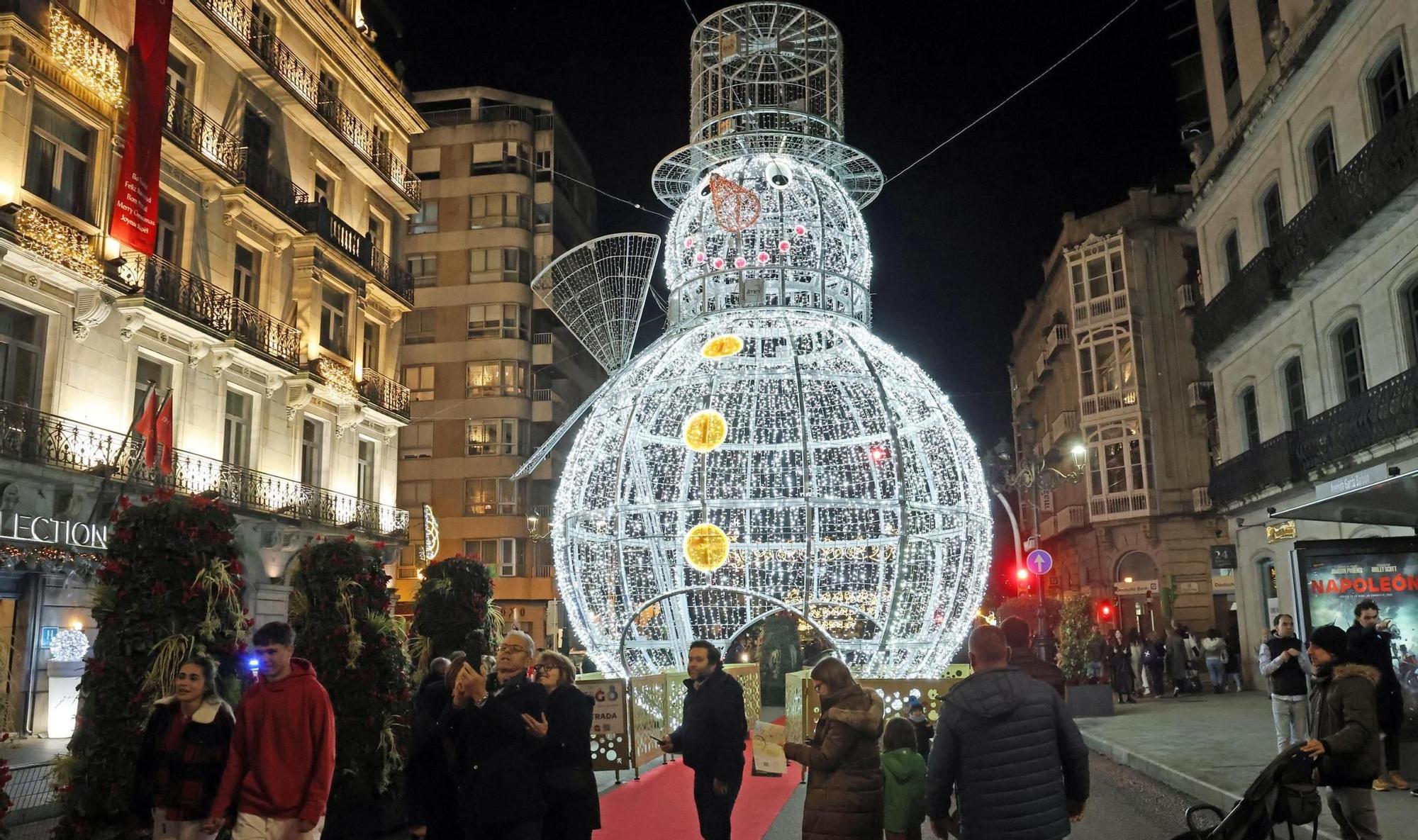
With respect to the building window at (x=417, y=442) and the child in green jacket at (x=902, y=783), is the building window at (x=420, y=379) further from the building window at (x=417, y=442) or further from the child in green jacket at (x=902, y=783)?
the child in green jacket at (x=902, y=783)

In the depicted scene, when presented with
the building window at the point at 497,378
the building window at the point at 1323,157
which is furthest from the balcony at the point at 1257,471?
the building window at the point at 497,378

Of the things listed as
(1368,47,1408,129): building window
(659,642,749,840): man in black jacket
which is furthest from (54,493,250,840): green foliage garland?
(1368,47,1408,129): building window

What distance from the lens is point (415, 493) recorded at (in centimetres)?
3956

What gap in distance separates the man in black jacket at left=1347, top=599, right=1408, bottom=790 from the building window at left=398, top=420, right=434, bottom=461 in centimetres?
3461

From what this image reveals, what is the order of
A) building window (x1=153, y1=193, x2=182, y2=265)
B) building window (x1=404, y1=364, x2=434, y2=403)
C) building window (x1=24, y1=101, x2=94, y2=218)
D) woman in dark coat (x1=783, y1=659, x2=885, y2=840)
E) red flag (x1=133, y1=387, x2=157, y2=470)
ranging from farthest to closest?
building window (x1=404, y1=364, x2=434, y2=403), building window (x1=153, y1=193, x2=182, y2=265), red flag (x1=133, y1=387, x2=157, y2=470), building window (x1=24, y1=101, x2=94, y2=218), woman in dark coat (x1=783, y1=659, x2=885, y2=840)

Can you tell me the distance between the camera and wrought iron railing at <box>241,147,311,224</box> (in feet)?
68.8

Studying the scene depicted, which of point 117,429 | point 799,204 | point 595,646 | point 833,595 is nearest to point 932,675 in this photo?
point 833,595

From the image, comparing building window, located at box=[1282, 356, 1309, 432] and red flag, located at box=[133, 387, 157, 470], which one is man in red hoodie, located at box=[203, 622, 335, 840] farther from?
building window, located at box=[1282, 356, 1309, 432]

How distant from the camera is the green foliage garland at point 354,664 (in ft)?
27.6

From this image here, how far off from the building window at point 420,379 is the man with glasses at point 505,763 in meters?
36.2

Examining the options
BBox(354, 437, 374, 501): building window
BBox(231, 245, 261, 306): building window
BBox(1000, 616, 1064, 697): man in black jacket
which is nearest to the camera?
BBox(1000, 616, 1064, 697): man in black jacket

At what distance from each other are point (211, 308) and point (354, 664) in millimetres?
13252

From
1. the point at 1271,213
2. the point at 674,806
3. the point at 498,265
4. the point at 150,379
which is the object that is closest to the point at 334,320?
the point at 150,379

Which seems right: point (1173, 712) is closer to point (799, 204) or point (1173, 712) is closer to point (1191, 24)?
point (799, 204)
